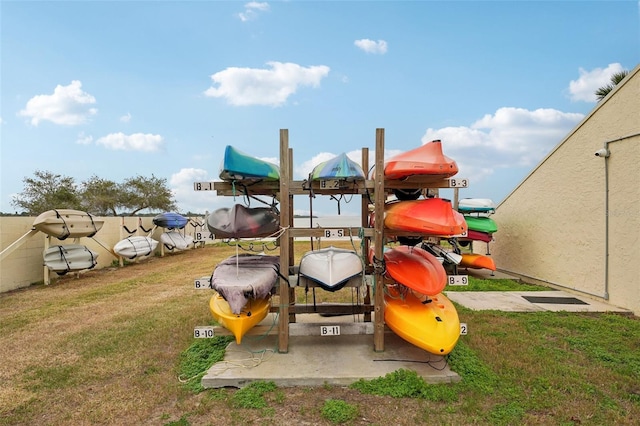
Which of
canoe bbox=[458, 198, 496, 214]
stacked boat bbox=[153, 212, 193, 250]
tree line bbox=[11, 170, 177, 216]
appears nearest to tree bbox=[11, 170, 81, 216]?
tree line bbox=[11, 170, 177, 216]

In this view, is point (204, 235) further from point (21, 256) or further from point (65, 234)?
point (21, 256)

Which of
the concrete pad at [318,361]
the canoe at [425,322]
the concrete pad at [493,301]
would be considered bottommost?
the concrete pad at [493,301]

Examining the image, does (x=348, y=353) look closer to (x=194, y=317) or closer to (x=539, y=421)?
(x=539, y=421)

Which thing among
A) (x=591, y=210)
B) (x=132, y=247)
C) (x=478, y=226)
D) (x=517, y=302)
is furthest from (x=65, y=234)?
(x=591, y=210)

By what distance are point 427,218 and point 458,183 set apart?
22.7 inches

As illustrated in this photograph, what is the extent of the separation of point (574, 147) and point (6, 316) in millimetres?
10553

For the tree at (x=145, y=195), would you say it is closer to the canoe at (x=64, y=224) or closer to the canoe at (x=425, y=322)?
the canoe at (x=64, y=224)

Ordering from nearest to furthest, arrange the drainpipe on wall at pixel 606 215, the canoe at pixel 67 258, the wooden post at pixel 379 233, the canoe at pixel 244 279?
1. the canoe at pixel 244 279
2. the wooden post at pixel 379 233
3. the drainpipe on wall at pixel 606 215
4. the canoe at pixel 67 258

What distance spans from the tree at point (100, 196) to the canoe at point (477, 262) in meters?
29.1

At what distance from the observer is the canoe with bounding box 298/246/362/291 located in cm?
363

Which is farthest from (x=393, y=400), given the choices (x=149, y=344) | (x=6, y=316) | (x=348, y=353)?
(x=6, y=316)

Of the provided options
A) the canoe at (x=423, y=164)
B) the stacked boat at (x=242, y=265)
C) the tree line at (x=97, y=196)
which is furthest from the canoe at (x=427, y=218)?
the tree line at (x=97, y=196)

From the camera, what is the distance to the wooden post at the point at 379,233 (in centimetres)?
379

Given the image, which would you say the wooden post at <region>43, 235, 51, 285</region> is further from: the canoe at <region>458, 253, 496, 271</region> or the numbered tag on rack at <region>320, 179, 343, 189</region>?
the canoe at <region>458, 253, 496, 271</region>
